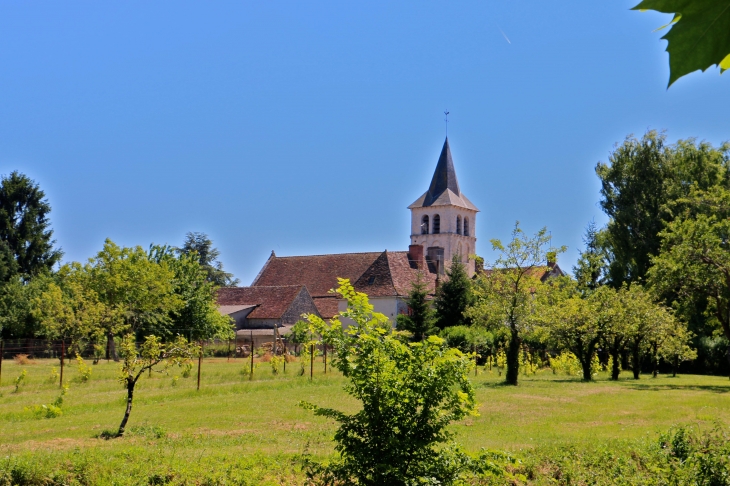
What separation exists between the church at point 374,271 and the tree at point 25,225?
15043 mm

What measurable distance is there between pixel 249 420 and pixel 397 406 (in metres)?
8.34

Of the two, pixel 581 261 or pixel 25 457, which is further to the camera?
pixel 581 261

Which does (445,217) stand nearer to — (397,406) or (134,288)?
(134,288)

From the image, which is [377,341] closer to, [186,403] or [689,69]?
[689,69]

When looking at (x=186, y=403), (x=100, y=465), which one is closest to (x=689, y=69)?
(x=100, y=465)

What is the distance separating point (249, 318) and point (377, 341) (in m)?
45.4

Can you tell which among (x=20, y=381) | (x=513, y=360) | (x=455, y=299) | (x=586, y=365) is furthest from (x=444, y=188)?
(x=20, y=381)

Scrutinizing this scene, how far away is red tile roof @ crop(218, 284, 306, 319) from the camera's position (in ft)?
168

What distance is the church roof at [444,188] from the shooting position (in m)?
72.6

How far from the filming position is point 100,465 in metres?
9.48

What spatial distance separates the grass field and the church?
24.6m

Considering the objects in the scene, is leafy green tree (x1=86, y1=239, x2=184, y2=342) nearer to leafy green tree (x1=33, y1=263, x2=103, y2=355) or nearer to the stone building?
leafy green tree (x1=33, y1=263, x2=103, y2=355)

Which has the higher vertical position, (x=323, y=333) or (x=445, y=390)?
(x=323, y=333)

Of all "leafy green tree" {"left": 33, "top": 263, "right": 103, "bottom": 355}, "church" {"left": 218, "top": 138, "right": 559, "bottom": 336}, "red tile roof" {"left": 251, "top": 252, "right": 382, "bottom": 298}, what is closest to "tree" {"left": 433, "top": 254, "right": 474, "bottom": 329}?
"church" {"left": 218, "top": 138, "right": 559, "bottom": 336}
